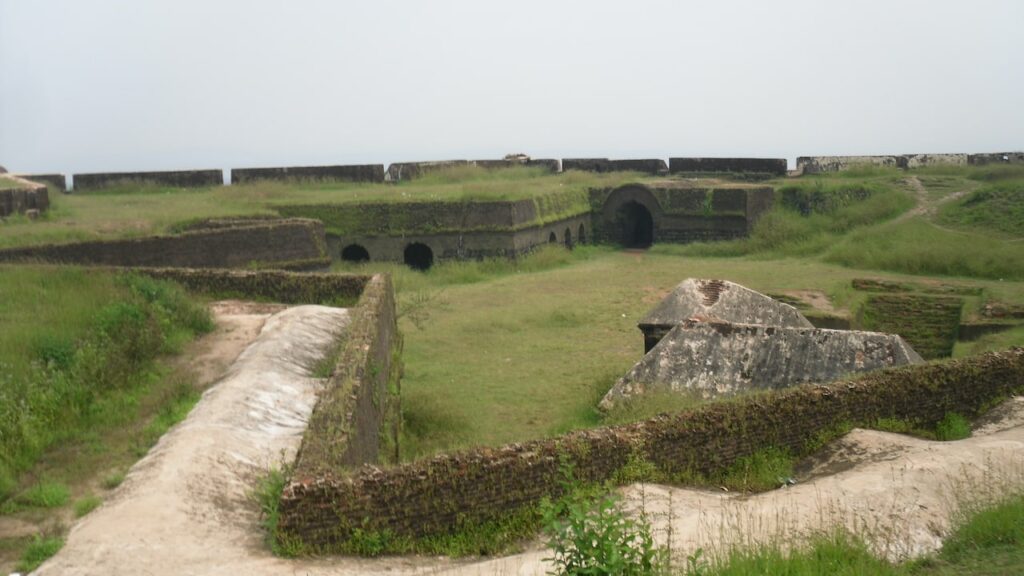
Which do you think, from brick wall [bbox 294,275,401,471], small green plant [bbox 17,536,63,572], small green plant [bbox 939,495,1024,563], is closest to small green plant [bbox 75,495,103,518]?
small green plant [bbox 17,536,63,572]

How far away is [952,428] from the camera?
8461 millimetres

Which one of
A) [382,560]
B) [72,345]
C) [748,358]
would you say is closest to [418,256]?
[748,358]

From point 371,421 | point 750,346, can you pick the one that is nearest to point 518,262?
point 750,346

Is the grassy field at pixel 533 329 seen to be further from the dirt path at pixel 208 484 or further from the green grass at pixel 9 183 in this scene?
the green grass at pixel 9 183

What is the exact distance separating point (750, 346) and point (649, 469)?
4.11 metres

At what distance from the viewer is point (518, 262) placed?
24328 mm

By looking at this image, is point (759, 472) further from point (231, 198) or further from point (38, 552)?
point (231, 198)

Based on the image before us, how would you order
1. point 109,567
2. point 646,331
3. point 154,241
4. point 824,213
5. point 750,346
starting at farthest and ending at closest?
point 824,213
point 154,241
point 646,331
point 750,346
point 109,567

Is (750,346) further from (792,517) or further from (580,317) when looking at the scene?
(580,317)

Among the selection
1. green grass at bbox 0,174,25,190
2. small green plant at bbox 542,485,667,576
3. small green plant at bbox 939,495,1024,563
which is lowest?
small green plant at bbox 939,495,1024,563

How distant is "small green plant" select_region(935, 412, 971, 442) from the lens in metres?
8.37

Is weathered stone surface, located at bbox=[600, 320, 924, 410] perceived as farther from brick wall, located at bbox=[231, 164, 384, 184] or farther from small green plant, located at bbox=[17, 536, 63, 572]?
brick wall, located at bbox=[231, 164, 384, 184]

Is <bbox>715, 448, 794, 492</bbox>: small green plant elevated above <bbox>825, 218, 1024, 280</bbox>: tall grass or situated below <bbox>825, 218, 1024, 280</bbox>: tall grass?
below

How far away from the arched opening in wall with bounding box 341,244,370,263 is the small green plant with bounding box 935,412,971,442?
1743 centimetres
